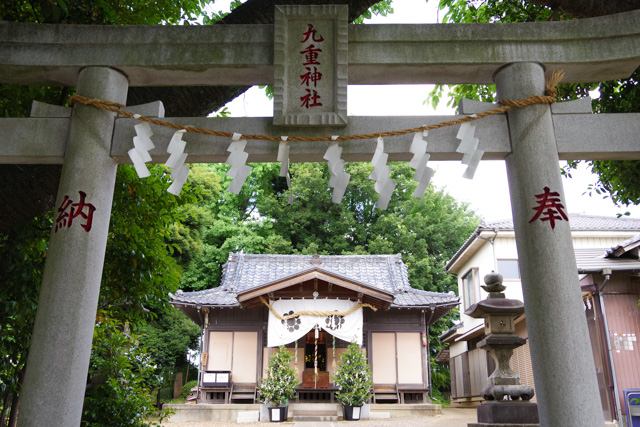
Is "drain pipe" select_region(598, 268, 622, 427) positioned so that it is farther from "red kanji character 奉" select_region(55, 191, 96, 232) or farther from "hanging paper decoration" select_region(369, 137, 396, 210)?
"red kanji character 奉" select_region(55, 191, 96, 232)

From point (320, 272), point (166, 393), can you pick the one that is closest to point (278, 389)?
point (320, 272)

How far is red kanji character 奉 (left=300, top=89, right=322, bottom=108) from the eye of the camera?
3529 mm

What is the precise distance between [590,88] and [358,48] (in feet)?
12.3

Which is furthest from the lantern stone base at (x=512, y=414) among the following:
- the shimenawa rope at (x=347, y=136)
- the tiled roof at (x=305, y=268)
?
the tiled roof at (x=305, y=268)

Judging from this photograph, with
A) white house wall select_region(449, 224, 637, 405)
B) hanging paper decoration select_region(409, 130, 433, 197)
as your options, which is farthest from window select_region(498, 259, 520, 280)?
hanging paper decoration select_region(409, 130, 433, 197)

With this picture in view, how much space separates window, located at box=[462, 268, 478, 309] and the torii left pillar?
17065mm

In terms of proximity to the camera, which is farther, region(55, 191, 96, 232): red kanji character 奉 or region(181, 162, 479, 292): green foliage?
region(181, 162, 479, 292): green foliage

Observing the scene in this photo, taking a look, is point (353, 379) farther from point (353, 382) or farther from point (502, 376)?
point (502, 376)

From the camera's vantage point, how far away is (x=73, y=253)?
3154mm

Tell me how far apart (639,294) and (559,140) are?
834 cm

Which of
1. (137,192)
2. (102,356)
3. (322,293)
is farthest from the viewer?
(322,293)

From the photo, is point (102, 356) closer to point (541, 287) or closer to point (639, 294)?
point (541, 287)

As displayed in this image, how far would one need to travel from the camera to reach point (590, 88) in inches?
233

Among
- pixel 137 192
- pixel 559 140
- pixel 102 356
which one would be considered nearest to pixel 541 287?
pixel 559 140
